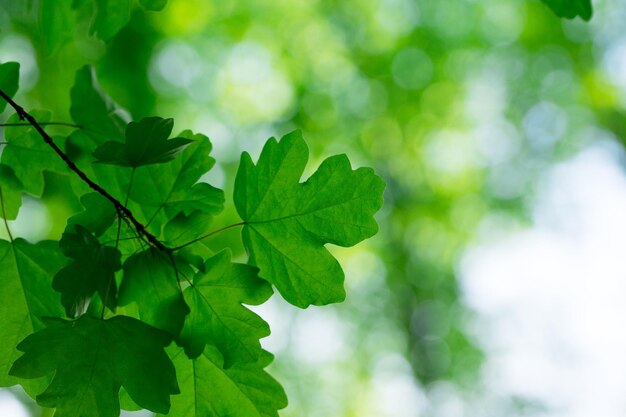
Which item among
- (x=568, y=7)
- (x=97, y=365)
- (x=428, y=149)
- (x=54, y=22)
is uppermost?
(x=428, y=149)

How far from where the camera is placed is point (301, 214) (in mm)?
838

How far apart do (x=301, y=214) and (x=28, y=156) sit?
1.41ft

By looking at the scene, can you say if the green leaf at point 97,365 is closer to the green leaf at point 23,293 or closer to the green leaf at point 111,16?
the green leaf at point 23,293

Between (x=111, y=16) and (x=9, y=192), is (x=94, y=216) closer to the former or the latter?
(x=9, y=192)

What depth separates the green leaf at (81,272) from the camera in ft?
2.44

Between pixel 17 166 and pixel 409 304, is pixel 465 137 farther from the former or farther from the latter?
pixel 17 166

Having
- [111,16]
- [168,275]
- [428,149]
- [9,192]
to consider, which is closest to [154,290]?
[168,275]

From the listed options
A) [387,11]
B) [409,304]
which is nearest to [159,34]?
[387,11]

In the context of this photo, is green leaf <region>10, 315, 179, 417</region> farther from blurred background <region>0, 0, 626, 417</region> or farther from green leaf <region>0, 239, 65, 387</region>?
blurred background <region>0, 0, 626, 417</region>

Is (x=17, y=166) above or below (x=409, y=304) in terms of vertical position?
below

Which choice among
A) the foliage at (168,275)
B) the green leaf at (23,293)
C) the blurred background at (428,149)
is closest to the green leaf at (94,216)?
the foliage at (168,275)

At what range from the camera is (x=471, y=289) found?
28.5 ft

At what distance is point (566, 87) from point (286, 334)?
4670 mm

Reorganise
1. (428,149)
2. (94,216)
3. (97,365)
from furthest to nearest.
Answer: (428,149) → (94,216) → (97,365)
